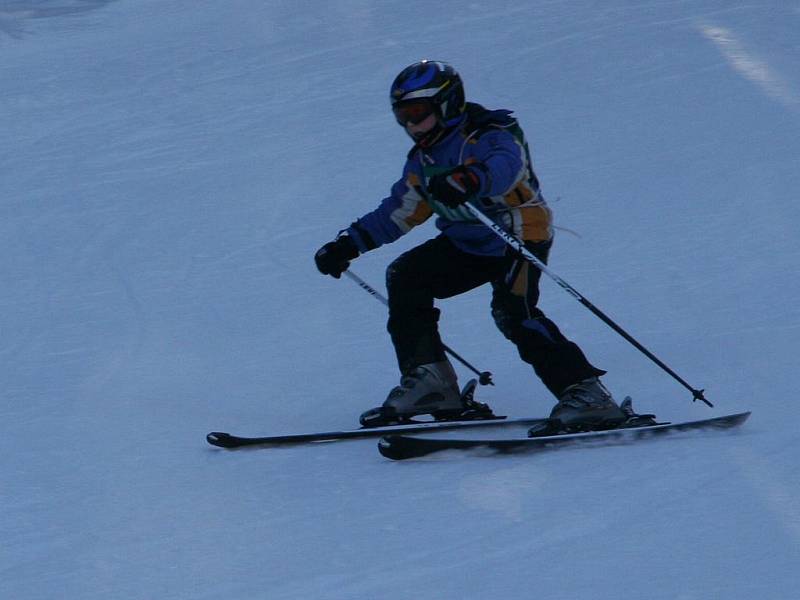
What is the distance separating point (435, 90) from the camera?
4.36 meters

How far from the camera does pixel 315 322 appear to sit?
638 centimetres

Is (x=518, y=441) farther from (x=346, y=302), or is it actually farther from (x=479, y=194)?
(x=346, y=302)

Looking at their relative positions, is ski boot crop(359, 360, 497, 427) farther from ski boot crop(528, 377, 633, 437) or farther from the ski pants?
ski boot crop(528, 377, 633, 437)

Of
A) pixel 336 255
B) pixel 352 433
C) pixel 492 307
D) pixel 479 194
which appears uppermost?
pixel 479 194

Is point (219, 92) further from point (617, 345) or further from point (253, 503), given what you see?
point (253, 503)

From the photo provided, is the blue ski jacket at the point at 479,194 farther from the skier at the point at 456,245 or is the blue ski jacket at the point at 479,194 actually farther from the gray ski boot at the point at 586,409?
the gray ski boot at the point at 586,409

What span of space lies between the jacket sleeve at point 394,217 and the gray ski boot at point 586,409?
84cm

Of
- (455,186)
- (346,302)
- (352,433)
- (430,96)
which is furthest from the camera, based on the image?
(346,302)

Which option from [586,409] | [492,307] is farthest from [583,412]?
[492,307]

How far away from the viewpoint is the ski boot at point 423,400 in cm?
481

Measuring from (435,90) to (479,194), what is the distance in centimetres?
40

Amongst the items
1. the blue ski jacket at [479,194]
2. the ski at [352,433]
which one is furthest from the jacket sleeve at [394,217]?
the ski at [352,433]

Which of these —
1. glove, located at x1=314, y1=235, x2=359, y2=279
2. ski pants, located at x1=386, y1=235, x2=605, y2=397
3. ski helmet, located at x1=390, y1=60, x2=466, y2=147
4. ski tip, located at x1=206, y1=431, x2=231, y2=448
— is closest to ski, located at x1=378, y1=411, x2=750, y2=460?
ski pants, located at x1=386, y1=235, x2=605, y2=397

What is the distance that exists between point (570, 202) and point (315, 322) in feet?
8.29
